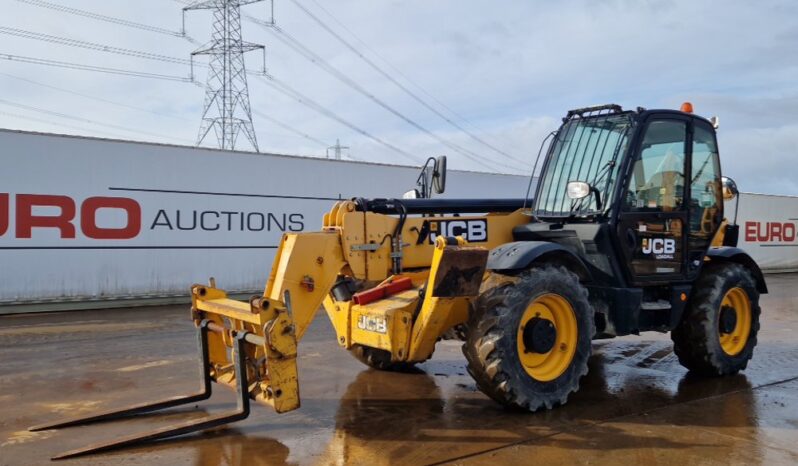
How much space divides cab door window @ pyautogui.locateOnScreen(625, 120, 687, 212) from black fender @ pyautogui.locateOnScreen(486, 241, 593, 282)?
2.45 ft

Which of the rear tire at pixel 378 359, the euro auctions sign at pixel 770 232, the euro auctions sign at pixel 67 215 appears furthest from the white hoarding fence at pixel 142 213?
the euro auctions sign at pixel 770 232

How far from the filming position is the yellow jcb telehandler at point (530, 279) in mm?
4855

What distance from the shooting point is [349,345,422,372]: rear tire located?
21.4 ft

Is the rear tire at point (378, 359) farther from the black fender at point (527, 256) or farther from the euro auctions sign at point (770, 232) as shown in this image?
the euro auctions sign at point (770, 232)

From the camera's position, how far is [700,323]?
6.29m

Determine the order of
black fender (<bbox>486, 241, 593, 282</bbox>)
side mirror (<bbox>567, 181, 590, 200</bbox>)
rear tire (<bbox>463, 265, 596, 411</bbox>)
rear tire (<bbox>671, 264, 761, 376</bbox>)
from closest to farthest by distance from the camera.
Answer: rear tire (<bbox>463, 265, 596, 411</bbox>) < black fender (<bbox>486, 241, 593, 282</bbox>) < side mirror (<bbox>567, 181, 590, 200</bbox>) < rear tire (<bbox>671, 264, 761, 376</bbox>)

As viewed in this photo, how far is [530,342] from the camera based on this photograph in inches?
200

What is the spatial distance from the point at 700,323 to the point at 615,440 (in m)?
2.26

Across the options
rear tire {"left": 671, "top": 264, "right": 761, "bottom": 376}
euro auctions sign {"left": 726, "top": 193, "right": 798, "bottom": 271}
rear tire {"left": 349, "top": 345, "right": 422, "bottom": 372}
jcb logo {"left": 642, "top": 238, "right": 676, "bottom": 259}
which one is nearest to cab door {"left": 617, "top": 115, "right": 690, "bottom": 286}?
jcb logo {"left": 642, "top": 238, "right": 676, "bottom": 259}

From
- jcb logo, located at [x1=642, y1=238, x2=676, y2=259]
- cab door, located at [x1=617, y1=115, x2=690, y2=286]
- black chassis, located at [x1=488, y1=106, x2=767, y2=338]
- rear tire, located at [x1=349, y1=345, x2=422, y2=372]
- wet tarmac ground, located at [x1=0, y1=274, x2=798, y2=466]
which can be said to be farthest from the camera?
rear tire, located at [x1=349, y1=345, x2=422, y2=372]

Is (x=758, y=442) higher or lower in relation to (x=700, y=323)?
lower

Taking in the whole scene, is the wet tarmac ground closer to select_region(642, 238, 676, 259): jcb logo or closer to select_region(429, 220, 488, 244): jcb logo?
select_region(642, 238, 676, 259): jcb logo

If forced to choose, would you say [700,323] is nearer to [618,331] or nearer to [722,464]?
[618,331]

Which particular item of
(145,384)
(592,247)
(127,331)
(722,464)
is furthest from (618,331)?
(127,331)
